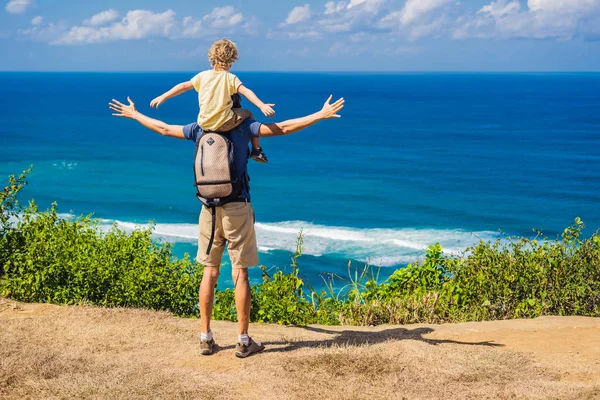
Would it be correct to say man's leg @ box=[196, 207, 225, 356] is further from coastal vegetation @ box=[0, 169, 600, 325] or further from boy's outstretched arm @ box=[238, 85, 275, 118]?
coastal vegetation @ box=[0, 169, 600, 325]

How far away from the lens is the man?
570cm

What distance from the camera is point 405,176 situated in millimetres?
54219

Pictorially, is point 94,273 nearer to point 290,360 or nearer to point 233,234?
point 233,234

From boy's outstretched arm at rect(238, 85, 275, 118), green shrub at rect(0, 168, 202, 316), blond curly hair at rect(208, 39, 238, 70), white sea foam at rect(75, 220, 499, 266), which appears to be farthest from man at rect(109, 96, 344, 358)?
white sea foam at rect(75, 220, 499, 266)

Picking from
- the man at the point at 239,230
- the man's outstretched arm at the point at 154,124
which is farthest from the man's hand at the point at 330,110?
the man's outstretched arm at the point at 154,124

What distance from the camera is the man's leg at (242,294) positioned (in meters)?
5.83

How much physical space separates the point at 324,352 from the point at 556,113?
10856 cm

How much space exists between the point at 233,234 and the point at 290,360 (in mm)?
1126

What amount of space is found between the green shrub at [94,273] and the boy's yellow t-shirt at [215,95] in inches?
104

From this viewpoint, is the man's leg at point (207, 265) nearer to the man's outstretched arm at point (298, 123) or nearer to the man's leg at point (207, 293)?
the man's leg at point (207, 293)

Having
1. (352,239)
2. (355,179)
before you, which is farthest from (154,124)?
(355,179)

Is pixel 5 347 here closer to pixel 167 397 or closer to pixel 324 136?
pixel 167 397

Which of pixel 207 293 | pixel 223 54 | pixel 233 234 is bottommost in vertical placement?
pixel 207 293

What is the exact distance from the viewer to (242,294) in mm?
5859
